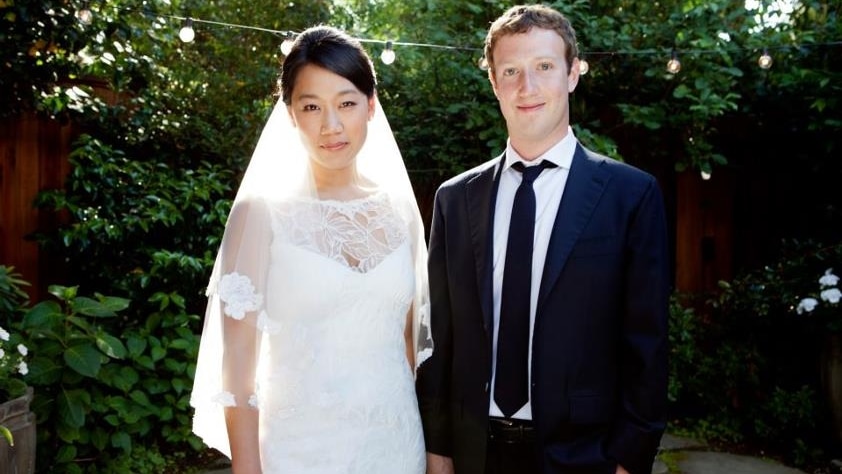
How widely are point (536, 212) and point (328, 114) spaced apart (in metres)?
0.61

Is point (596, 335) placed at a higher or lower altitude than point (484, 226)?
lower

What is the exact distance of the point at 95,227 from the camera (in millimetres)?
4391

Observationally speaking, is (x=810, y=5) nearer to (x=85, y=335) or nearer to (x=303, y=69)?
(x=303, y=69)

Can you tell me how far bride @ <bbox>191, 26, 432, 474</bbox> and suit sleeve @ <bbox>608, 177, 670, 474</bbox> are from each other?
575mm

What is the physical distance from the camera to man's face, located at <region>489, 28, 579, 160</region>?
81.4 inches

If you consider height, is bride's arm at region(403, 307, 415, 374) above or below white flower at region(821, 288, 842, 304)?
above

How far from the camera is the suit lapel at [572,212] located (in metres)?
1.98

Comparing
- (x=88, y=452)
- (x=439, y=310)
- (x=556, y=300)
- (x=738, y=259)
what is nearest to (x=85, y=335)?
(x=88, y=452)

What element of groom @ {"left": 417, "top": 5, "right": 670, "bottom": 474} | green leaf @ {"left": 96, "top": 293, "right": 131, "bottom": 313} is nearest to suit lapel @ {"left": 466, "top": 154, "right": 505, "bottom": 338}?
groom @ {"left": 417, "top": 5, "right": 670, "bottom": 474}

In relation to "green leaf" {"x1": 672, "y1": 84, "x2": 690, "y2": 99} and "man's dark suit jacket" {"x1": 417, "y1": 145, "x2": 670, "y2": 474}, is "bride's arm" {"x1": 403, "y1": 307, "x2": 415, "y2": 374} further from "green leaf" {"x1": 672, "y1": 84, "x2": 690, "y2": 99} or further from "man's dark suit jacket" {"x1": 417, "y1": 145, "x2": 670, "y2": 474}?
"green leaf" {"x1": 672, "y1": 84, "x2": 690, "y2": 99}

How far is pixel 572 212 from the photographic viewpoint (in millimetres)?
2014

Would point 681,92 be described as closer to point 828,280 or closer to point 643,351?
point 828,280

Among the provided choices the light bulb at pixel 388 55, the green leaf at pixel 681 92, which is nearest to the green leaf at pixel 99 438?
the light bulb at pixel 388 55

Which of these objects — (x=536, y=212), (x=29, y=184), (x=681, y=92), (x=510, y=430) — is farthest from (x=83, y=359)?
(x=681, y=92)
